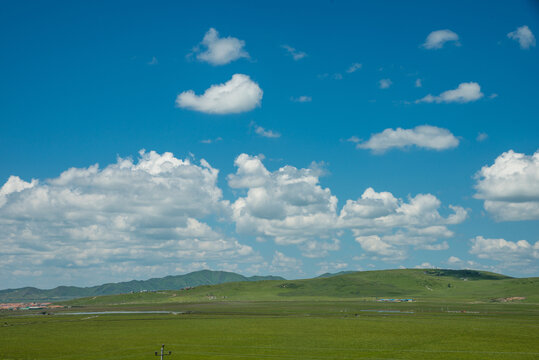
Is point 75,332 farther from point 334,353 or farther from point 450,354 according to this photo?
point 450,354

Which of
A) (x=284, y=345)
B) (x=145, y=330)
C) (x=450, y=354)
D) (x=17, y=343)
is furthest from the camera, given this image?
(x=145, y=330)

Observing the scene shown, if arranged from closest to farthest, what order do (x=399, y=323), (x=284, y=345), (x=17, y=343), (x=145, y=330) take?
(x=284, y=345) → (x=17, y=343) → (x=145, y=330) → (x=399, y=323)

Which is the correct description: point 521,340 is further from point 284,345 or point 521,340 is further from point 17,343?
point 17,343

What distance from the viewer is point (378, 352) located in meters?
96.0

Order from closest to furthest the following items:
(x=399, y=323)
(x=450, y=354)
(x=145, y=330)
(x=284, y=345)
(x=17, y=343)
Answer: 1. (x=450, y=354)
2. (x=284, y=345)
3. (x=17, y=343)
4. (x=145, y=330)
5. (x=399, y=323)

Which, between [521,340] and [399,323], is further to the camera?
[399,323]

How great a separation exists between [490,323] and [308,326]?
5790cm

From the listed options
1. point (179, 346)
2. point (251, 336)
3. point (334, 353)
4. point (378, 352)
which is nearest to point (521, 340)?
point (378, 352)

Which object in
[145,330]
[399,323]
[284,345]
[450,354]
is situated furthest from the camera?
[399,323]

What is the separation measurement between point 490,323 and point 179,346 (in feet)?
326

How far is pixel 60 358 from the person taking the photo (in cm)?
9644

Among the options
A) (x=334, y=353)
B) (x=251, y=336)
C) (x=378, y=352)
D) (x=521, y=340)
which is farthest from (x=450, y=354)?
(x=251, y=336)

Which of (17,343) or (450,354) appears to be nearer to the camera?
(450,354)

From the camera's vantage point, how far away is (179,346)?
108m
